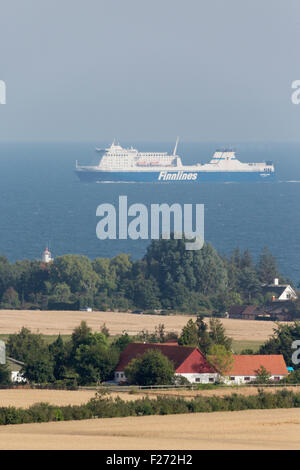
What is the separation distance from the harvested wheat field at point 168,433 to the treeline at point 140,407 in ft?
1.80

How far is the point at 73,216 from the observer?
140250mm

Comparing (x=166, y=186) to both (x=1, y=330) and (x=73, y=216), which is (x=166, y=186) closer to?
(x=73, y=216)

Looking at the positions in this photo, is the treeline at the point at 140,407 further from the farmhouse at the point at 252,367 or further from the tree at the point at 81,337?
the tree at the point at 81,337

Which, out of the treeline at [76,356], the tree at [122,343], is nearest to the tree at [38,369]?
the treeline at [76,356]

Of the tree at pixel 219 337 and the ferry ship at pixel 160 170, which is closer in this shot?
the tree at pixel 219 337

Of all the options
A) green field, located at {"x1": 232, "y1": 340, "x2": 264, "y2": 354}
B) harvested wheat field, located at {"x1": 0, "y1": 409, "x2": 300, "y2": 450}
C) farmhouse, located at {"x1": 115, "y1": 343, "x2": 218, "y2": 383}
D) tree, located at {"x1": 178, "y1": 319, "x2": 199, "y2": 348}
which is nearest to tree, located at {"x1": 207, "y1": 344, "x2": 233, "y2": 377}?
farmhouse, located at {"x1": 115, "y1": 343, "x2": 218, "y2": 383}

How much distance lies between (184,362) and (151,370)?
1720 millimetres

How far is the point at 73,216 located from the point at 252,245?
127 ft

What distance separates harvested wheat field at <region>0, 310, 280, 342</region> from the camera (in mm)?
48356

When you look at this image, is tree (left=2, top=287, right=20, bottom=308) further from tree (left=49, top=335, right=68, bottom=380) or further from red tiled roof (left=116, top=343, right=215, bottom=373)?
red tiled roof (left=116, top=343, right=215, bottom=373)

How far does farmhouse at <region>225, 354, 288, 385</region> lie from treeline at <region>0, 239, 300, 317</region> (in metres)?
22.1

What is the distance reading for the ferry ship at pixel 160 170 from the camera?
18612cm

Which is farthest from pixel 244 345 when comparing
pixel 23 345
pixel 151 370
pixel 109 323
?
pixel 151 370
